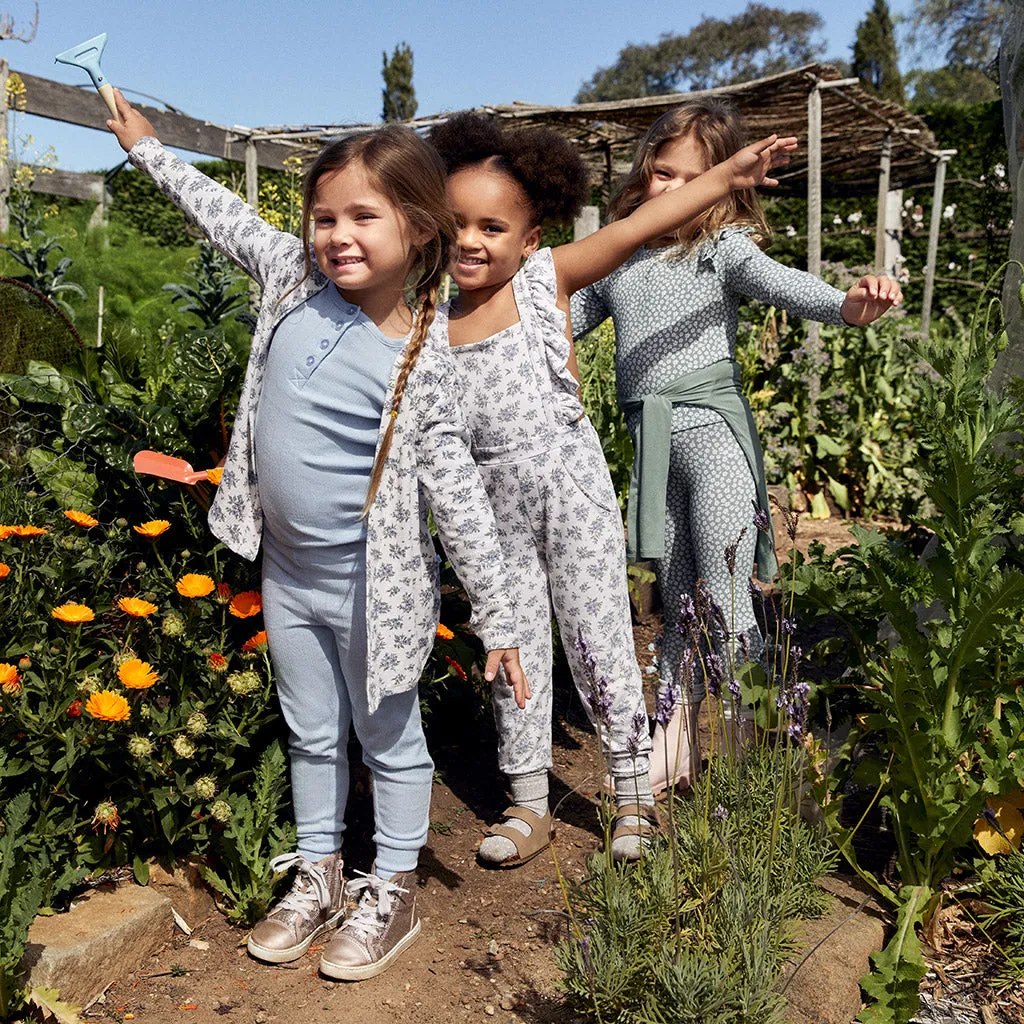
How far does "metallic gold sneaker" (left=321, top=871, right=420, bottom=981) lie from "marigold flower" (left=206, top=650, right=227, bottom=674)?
491 millimetres

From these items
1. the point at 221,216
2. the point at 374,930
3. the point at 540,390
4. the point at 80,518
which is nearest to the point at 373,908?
the point at 374,930

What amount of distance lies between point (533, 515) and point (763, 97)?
567 cm

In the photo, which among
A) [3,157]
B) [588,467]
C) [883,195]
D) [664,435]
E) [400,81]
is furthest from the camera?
[400,81]

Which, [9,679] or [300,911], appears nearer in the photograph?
[9,679]

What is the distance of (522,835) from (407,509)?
90 cm

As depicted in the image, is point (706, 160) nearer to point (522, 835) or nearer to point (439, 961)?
point (522, 835)

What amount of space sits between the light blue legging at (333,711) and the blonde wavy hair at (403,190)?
188 mm

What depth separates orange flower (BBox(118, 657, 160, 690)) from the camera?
5.87 ft

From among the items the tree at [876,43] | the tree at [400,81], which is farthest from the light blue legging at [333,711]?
the tree at [876,43]

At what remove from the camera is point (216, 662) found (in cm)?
200

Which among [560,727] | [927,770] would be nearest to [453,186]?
[927,770]

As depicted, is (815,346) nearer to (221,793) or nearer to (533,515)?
(533,515)

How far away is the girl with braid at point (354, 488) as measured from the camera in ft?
5.99

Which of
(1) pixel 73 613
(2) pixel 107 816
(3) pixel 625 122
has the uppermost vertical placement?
(3) pixel 625 122
